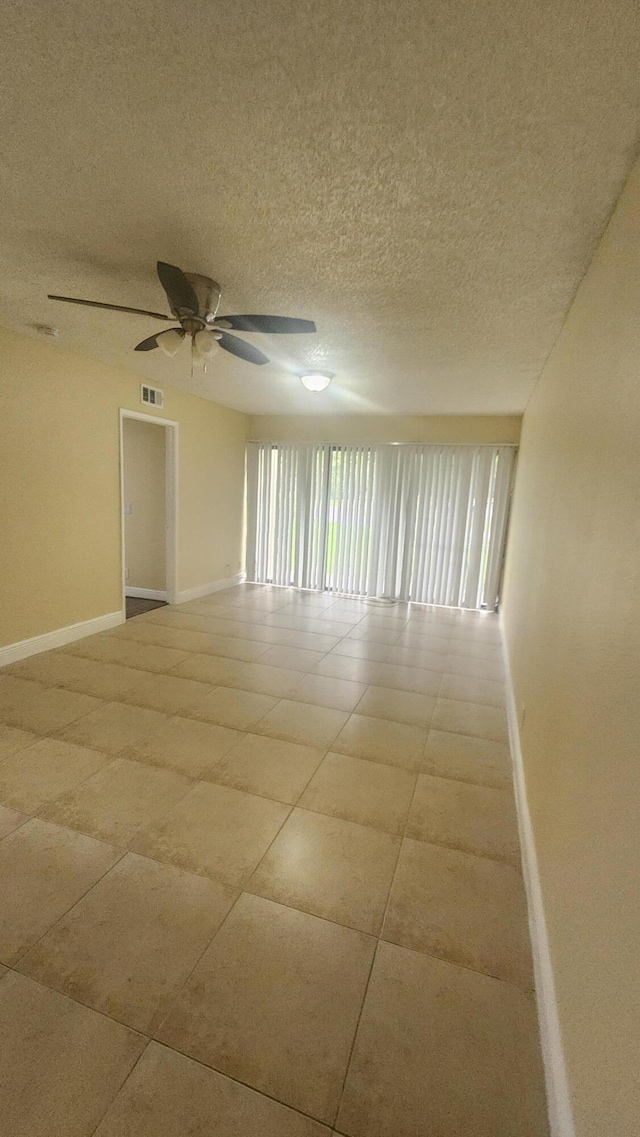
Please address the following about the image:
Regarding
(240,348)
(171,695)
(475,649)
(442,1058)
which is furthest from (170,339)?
(475,649)

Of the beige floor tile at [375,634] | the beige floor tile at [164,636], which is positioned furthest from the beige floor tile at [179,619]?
the beige floor tile at [375,634]

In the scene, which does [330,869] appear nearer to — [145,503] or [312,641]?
[312,641]

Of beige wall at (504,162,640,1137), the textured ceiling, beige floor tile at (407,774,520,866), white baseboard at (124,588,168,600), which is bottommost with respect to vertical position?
beige floor tile at (407,774,520,866)

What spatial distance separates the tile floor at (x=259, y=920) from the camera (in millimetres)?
1052

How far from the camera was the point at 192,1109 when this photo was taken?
1.01 meters

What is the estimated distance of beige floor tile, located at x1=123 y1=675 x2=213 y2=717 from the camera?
2.85 metres

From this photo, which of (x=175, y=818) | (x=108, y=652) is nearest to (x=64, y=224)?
(x=175, y=818)

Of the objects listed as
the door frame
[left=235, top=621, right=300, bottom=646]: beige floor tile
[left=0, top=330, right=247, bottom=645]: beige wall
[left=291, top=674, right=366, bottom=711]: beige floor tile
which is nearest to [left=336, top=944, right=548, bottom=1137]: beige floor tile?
[left=291, top=674, right=366, bottom=711]: beige floor tile

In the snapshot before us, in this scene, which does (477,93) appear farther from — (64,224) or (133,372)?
(133,372)

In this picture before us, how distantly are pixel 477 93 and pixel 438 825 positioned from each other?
2503 millimetres

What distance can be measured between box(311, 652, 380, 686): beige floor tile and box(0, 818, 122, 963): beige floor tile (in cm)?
201

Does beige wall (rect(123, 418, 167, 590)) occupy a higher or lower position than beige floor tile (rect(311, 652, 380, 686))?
higher

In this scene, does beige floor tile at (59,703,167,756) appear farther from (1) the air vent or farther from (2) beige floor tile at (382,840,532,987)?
(1) the air vent

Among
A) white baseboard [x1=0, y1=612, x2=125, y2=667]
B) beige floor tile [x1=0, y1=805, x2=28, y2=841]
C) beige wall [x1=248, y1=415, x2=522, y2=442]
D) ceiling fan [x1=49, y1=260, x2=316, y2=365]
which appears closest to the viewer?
beige floor tile [x1=0, y1=805, x2=28, y2=841]
